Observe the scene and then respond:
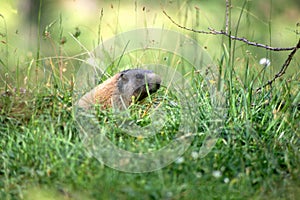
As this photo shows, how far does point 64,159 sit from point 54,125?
1.53 feet

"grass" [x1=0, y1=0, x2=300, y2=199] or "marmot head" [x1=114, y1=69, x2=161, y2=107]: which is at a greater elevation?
"marmot head" [x1=114, y1=69, x2=161, y2=107]

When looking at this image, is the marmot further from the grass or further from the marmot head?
the grass

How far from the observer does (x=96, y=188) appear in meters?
3.24

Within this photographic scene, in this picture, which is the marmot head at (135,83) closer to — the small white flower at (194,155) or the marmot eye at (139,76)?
the marmot eye at (139,76)

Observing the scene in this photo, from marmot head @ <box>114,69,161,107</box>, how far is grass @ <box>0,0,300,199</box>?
0.10 meters

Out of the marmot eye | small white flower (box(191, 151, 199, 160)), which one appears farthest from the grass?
the marmot eye

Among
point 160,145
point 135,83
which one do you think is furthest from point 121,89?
point 160,145

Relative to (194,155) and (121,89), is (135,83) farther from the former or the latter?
(194,155)

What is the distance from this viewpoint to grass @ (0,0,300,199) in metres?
3.30

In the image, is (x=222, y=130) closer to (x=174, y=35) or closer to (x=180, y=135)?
(x=180, y=135)

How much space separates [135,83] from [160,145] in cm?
79

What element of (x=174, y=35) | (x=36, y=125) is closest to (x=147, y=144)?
(x=36, y=125)

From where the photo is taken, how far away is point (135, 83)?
4.39 meters

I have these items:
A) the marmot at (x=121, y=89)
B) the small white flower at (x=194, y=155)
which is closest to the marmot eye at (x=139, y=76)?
the marmot at (x=121, y=89)
